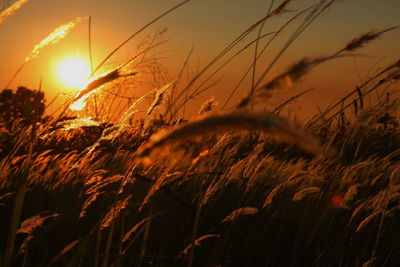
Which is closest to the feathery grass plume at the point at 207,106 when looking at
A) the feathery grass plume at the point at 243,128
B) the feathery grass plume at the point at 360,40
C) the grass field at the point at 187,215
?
the grass field at the point at 187,215

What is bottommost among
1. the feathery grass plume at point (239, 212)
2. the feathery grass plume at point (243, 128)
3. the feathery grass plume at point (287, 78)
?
the feathery grass plume at point (243, 128)

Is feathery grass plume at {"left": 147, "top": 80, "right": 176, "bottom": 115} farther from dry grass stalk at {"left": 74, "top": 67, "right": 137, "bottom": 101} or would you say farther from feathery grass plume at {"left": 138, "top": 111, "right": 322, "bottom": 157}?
feathery grass plume at {"left": 138, "top": 111, "right": 322, "bottom": 157}

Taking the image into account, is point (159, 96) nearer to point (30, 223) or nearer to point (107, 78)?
point (107, 78)

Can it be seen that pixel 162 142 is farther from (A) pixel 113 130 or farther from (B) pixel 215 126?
(A) pixel 113 130

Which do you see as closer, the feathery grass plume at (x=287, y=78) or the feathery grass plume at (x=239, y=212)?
the feathery grass plume at (x=287, y=78)

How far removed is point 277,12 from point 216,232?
0.84m

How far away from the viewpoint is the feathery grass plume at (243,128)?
0.49 metres

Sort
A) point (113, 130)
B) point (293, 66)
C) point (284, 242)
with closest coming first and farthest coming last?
point (293, 66) → point (113, 130) → point (284, 242)

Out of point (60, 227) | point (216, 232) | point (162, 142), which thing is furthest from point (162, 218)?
point (162, 142)

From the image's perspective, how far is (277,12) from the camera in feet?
6.42

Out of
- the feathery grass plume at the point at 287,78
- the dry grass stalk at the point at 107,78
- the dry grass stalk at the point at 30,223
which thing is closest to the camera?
the feathery grass plume at the point at 287,78

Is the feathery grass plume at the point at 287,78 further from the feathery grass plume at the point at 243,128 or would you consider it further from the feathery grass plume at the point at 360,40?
the feathery grass plume at the point at 360,40

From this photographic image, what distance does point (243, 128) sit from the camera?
20.7 inches

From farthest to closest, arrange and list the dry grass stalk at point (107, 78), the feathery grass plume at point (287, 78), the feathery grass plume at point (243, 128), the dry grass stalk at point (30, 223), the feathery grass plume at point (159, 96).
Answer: the feathery grass plume at point (159, 96) < the dry grass stalk at point (30, 223) < the dry grass stalk at point (107, 78) < the feathery grass plume at point (287, 78) < the feathery grass plume at point (243, 128)
